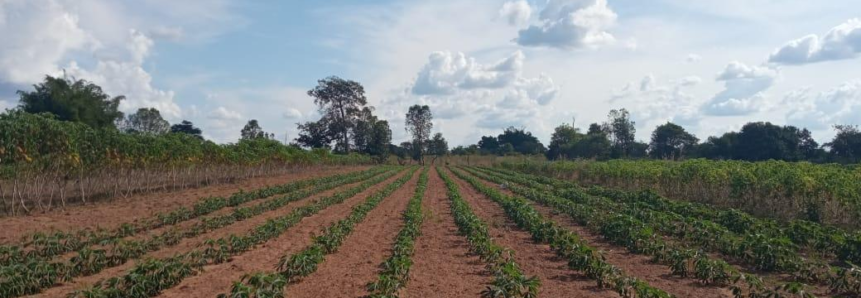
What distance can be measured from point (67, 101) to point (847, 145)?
73.9m

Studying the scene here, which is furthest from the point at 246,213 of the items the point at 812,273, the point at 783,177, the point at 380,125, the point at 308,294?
the point at 380,125

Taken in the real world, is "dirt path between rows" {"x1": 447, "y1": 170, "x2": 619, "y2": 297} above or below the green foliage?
below

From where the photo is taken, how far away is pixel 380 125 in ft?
295

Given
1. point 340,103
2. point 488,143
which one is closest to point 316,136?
point 340,103

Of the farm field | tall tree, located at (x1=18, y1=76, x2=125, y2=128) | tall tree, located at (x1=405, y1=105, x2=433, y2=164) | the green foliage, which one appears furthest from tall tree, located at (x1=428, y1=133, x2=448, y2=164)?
the farm field

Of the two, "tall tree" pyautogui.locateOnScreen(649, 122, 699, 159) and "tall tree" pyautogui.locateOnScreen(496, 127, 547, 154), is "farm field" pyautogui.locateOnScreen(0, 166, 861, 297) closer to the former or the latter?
"tall tree" pyautogui.locateOnScreen(649, 122, 699, 159)

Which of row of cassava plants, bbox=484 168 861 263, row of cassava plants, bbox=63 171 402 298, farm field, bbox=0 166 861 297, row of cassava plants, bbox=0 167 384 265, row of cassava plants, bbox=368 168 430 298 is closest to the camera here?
row of cassava plants, bbox=63 171 402 298

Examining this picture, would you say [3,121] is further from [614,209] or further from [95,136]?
[614,209]

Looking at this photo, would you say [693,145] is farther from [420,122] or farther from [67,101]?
[67,101]

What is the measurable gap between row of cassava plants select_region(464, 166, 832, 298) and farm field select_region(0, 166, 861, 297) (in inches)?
1.3

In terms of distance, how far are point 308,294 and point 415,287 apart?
179 centimetres

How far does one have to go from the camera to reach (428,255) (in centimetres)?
1318

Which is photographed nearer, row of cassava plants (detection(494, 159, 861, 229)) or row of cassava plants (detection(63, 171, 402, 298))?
row of cassava plants (detection(63, 171, 402, 298))

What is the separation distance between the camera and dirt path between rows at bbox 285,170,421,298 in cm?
968
